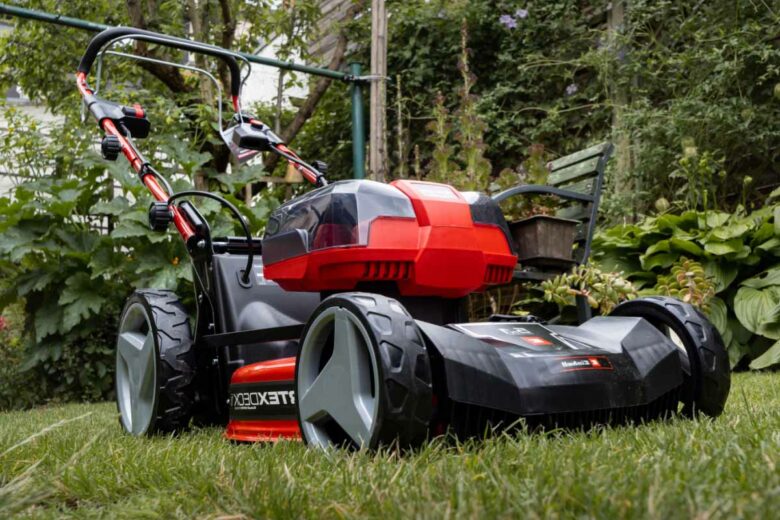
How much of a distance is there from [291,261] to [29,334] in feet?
11.8

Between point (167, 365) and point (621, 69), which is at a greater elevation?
point (621, 69)

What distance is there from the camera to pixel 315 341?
1854 millimetres

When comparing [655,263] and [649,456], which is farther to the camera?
[655,263]

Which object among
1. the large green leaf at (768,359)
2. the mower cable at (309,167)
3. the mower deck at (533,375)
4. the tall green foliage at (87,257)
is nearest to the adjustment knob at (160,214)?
the mower cable at (309,167)

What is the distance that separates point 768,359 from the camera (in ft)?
12.6

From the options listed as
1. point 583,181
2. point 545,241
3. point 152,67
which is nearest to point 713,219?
point 583,181

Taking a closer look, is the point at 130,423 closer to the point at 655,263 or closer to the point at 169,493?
the point at 169,493

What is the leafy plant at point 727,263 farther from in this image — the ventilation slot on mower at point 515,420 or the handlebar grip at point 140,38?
the handlebar grip at point 140,38

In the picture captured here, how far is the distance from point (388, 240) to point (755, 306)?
2.69 m

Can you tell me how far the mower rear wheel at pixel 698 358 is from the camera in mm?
2049

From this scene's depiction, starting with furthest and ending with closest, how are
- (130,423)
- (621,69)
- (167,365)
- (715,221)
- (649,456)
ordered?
1. (621,69)
2. (715,221)
3. (130,423)
4. (167,365)
5. (649,456)

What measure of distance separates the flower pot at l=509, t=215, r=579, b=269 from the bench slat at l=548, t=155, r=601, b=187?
0.62 m

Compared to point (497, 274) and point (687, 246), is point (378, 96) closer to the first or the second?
point (687, 246)

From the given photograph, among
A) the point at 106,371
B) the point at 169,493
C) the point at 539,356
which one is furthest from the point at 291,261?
the point at 106,371
